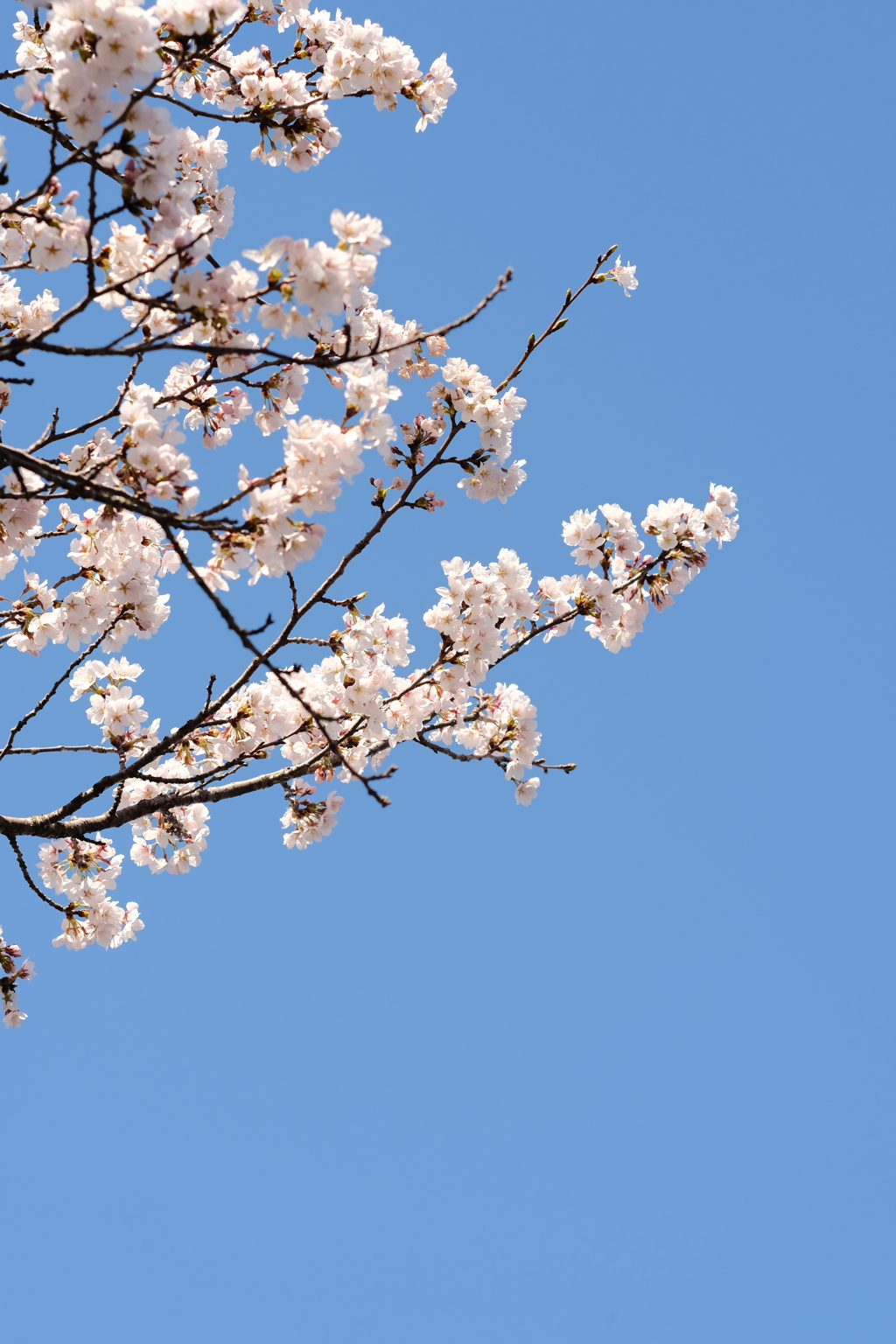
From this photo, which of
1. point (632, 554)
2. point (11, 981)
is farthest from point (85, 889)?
point (632, 554)

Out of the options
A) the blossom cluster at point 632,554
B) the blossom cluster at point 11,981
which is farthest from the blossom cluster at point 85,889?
the blossom cluster at point 632,554

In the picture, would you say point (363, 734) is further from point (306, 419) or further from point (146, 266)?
point (146, 266)

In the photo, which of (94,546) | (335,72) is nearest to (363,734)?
(94,546)

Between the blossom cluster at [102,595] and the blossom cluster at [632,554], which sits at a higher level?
the blossom cluster at [102,595]

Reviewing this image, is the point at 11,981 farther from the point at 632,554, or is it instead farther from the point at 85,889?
the point at 632,554

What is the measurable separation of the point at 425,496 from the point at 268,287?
154cm

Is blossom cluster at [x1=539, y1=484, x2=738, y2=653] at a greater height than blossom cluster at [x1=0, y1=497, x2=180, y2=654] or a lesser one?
lesser

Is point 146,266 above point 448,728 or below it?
above

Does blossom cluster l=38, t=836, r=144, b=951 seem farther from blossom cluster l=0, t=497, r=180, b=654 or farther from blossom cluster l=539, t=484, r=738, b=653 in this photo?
blossom cluster l=539, t=484, r=738, b=653

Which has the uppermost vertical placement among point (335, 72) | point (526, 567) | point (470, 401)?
point (335, 72)

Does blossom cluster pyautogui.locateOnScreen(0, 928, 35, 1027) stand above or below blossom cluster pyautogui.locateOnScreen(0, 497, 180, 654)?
below

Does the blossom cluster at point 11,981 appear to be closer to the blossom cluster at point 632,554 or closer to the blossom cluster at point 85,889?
the blossom cluster at point 85,889

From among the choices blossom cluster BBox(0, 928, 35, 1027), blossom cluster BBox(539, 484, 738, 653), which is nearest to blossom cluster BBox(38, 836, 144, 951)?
blossom cluster BBox(0, 928, 35, 1027)

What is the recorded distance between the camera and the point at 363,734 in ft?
17.3
